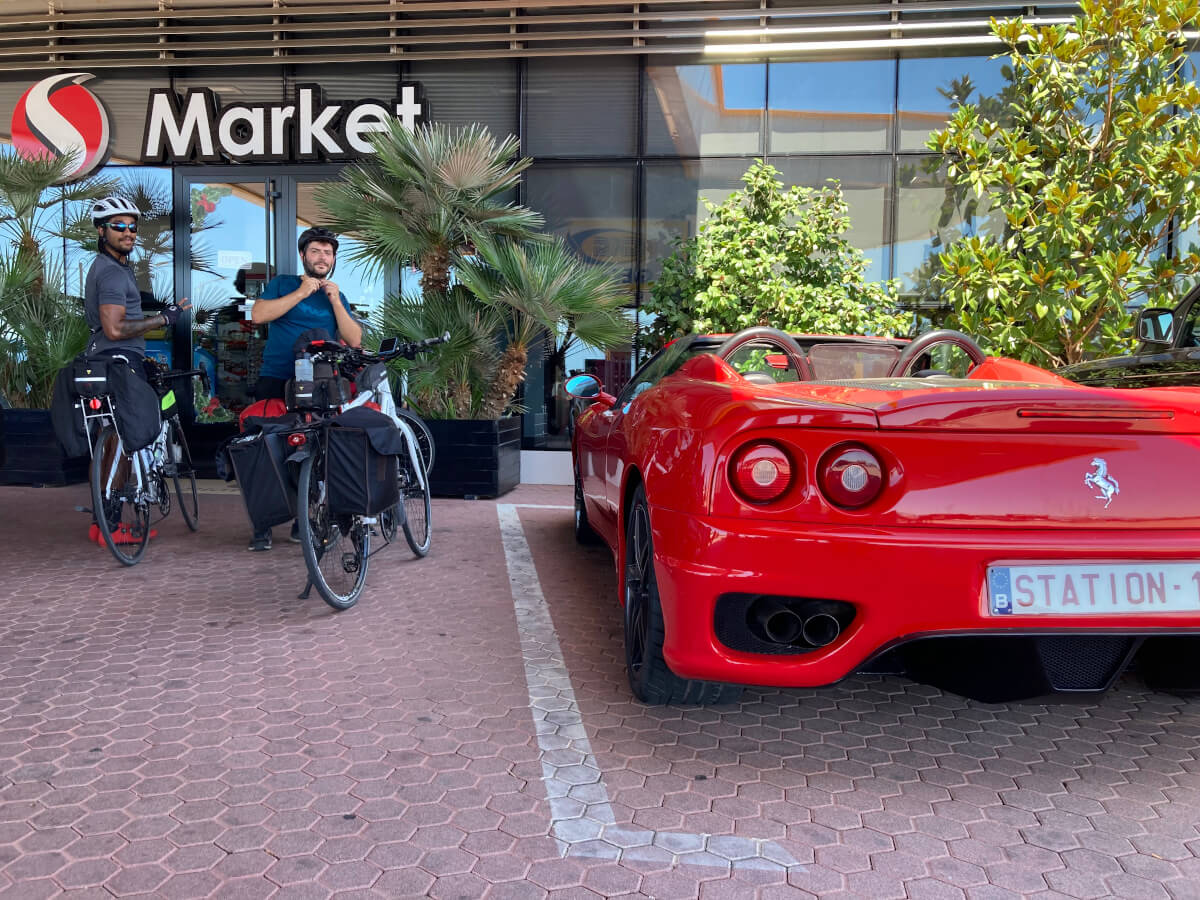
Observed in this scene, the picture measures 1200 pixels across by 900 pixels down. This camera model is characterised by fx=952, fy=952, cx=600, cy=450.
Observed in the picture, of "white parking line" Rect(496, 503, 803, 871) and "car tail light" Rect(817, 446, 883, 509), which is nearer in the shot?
"white parking line" Rect(496, 503, 803, 871)

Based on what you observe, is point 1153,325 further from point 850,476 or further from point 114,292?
point 114,292

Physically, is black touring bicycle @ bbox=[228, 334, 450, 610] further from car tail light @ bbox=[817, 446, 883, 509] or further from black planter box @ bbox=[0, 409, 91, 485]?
black planter box @ bbox=[0, 409, 91, 485]

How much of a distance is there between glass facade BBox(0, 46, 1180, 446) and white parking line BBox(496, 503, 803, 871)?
22.7 feet

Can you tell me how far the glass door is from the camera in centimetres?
1057

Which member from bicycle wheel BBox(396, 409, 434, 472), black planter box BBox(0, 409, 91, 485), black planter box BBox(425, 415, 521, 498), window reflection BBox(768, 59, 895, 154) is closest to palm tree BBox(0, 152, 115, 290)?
black planter box BBox(0, 409, 91, 485)

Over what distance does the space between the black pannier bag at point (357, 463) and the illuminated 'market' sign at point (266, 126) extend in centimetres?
673

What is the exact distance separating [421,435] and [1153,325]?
4.40 m

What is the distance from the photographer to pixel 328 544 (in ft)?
15.1

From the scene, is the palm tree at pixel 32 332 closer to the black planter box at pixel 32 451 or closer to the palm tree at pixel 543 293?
the black planter box at pixel 32 451

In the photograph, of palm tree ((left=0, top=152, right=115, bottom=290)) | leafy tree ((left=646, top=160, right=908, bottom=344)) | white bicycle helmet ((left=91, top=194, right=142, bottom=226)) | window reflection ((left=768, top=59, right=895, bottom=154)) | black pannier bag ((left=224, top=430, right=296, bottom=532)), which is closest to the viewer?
black pannier bag ((left=224, top=430, right=296, bottom=532))

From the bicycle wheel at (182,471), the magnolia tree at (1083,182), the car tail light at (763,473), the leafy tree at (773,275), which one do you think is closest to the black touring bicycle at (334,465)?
the bicycle wheel at (182,471)

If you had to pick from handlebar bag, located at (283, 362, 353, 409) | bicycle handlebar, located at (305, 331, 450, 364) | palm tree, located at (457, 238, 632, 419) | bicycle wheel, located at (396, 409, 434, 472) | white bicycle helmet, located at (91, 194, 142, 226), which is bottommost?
bicycle wheel, located at (396, 409, 434, 472)

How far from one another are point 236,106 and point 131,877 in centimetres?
1018

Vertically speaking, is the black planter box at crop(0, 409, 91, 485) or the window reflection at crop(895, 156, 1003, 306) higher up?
the window reflection at crop(895, 156, 1003, 306)
